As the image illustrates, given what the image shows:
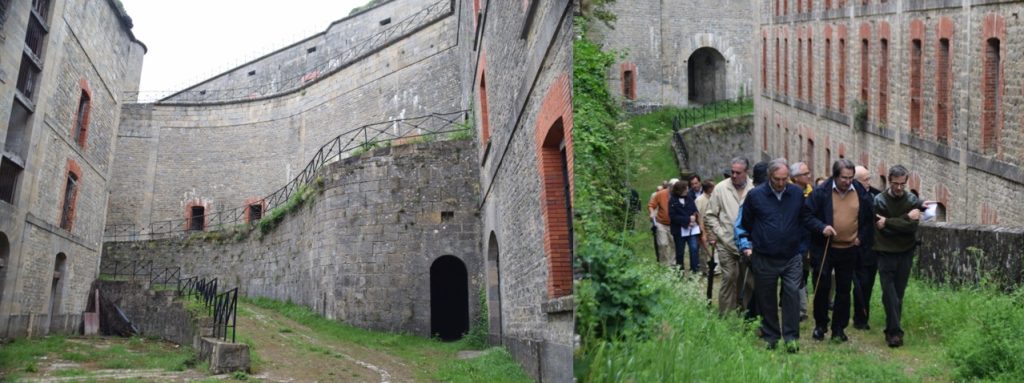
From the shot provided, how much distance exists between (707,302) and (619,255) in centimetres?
251

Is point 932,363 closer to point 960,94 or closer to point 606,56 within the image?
point 606,56

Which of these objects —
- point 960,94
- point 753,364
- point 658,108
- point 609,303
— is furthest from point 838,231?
point 960,94

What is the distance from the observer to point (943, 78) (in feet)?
60.3

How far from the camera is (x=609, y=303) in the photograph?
157 inches

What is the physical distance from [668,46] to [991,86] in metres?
12.9

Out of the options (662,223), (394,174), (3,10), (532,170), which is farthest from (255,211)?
(662,223)

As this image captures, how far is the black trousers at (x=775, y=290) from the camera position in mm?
6539

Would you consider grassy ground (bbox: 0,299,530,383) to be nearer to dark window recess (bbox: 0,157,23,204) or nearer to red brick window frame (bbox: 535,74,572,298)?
dark window recess (bbox: 0,157,23,204)

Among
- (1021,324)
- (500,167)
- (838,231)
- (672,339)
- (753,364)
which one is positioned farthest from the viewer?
(500,167)

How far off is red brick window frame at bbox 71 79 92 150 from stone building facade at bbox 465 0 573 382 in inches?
247

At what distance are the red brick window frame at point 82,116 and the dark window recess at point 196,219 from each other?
1334cm

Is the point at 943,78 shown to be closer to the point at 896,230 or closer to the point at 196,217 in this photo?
the point at 896,230

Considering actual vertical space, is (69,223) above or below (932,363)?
above

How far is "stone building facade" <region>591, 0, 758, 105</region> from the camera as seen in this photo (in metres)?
4.50
